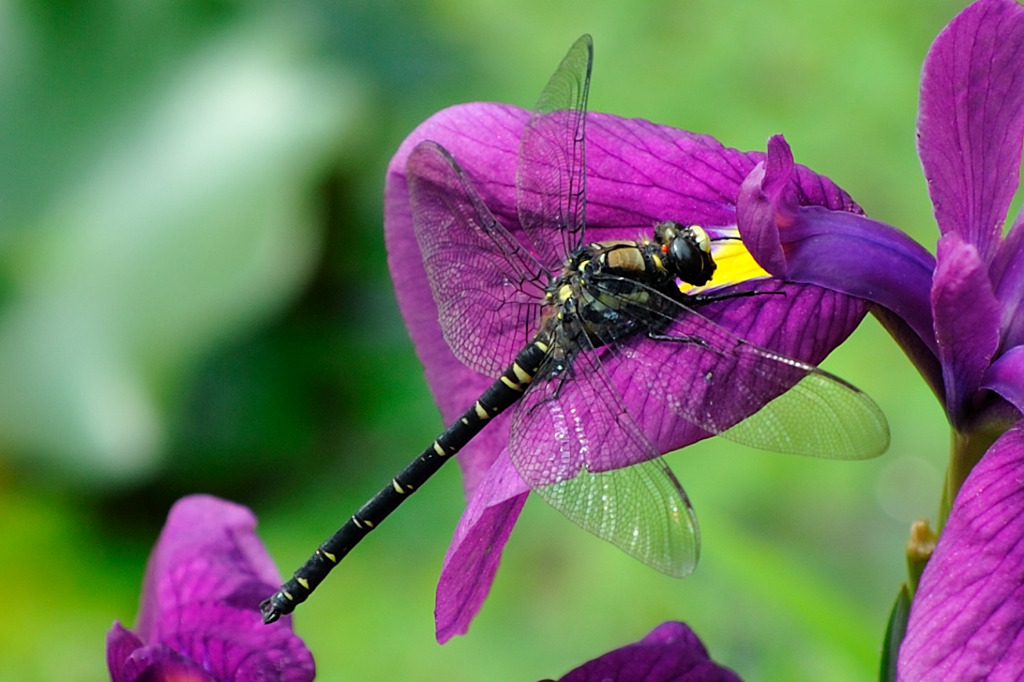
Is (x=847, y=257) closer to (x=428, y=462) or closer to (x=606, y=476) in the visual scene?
(x=606, y=476)

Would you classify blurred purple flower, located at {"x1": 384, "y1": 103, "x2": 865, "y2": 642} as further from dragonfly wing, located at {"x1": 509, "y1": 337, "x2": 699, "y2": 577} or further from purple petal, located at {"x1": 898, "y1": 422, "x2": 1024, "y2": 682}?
purple petal, located at {"x1": 898, "y1": 422, "x2": 1024, "y2": 682}

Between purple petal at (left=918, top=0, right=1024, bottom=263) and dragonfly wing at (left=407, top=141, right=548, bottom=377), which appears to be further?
dragonfly wing at (left=407, top=141, right=548, bottom=377)

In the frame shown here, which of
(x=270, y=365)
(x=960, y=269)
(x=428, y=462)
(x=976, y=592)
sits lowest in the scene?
(x=976, y=592)

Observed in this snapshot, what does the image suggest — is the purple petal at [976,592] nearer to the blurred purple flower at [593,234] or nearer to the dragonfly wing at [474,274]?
the blurred purple flower at [593,234]

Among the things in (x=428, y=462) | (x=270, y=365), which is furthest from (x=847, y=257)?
(x=270, y=365)

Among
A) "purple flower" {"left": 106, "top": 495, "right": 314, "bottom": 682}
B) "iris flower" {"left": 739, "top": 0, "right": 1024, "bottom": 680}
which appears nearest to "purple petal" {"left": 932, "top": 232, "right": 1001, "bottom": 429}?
"iris flower" {"left": 739, "top": 0, "right": 1024, "bottom": 680}

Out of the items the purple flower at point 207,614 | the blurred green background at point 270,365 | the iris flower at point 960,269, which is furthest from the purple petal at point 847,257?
the blurred green background at point 270,365

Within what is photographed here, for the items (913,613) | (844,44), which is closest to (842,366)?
(844,44)

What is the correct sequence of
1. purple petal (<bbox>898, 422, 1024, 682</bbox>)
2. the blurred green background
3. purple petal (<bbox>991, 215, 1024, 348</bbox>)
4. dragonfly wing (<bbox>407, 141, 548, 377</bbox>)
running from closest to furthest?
purple petal (<bbox>898, 422, 1024, 682</bbox>) < purple petal (<bbox>991, 215, 1024, 348</bbox>) < dragonfly wing (<bbox>407, 141, 548, 377</bbox>) < the blurred green background
